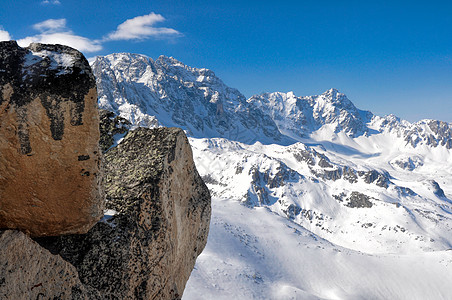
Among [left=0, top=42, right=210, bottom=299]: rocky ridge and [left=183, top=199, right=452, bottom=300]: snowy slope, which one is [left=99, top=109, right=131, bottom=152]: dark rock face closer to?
[left=0, top=42, right=210, bottom=299]: rocky ridge

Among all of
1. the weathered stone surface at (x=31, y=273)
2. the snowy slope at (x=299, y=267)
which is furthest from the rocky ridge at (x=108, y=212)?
the snowy slope at (x=299, y=267)

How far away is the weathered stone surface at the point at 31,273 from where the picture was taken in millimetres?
5660

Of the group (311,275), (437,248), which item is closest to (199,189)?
(311,275)

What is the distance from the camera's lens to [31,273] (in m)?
6.04

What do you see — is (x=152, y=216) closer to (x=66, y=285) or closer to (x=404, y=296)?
(x=66, y=285)

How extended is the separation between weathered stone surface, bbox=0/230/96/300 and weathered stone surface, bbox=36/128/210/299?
31.7 inches

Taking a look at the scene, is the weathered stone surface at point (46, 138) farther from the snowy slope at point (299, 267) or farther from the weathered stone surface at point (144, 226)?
the snowy slope at point (299, 267)

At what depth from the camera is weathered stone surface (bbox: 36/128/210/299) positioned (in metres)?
7.84

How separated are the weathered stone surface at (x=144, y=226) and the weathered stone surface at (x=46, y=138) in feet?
3.47

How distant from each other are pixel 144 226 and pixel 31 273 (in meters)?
3.12

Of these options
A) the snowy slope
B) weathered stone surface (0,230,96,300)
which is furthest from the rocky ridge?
the snowy slope

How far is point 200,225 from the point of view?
12047 mm

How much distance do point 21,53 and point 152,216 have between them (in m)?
4.94

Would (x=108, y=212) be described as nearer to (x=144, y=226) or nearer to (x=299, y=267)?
(x=144, y=226)
